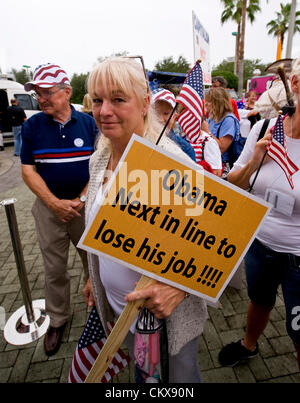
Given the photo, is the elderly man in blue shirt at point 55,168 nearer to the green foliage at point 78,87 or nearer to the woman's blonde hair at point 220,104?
the woman's blonde hair at point 220,104

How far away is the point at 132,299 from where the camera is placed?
984mm

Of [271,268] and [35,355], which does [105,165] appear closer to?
[271,268]

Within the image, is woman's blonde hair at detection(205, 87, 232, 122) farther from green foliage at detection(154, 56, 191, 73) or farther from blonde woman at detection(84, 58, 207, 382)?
green foliage at detection(154, 56, 191, 73)

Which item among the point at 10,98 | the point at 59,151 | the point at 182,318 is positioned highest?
the point at 10,98

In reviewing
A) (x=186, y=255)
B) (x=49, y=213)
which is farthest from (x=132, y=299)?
(x=49, y=213)

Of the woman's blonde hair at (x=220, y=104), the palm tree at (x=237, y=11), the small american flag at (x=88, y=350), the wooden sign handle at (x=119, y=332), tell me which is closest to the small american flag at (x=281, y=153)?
the wooden sign handle at (x=119, y=332)

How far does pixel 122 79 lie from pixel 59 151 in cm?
112

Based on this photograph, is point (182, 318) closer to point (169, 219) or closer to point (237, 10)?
point (169, 219)

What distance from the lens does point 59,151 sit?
2.07 m

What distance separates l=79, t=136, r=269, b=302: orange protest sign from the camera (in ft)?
3.08

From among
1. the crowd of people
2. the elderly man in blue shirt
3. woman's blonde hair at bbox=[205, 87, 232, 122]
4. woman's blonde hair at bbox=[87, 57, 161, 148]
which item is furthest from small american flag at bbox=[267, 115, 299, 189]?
woman's blonde hair at bbox=[205, 87, 232, 122]

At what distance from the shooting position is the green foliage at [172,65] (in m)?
35.4

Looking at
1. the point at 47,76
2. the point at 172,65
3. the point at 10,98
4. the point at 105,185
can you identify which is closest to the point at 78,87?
the point at 172,65
